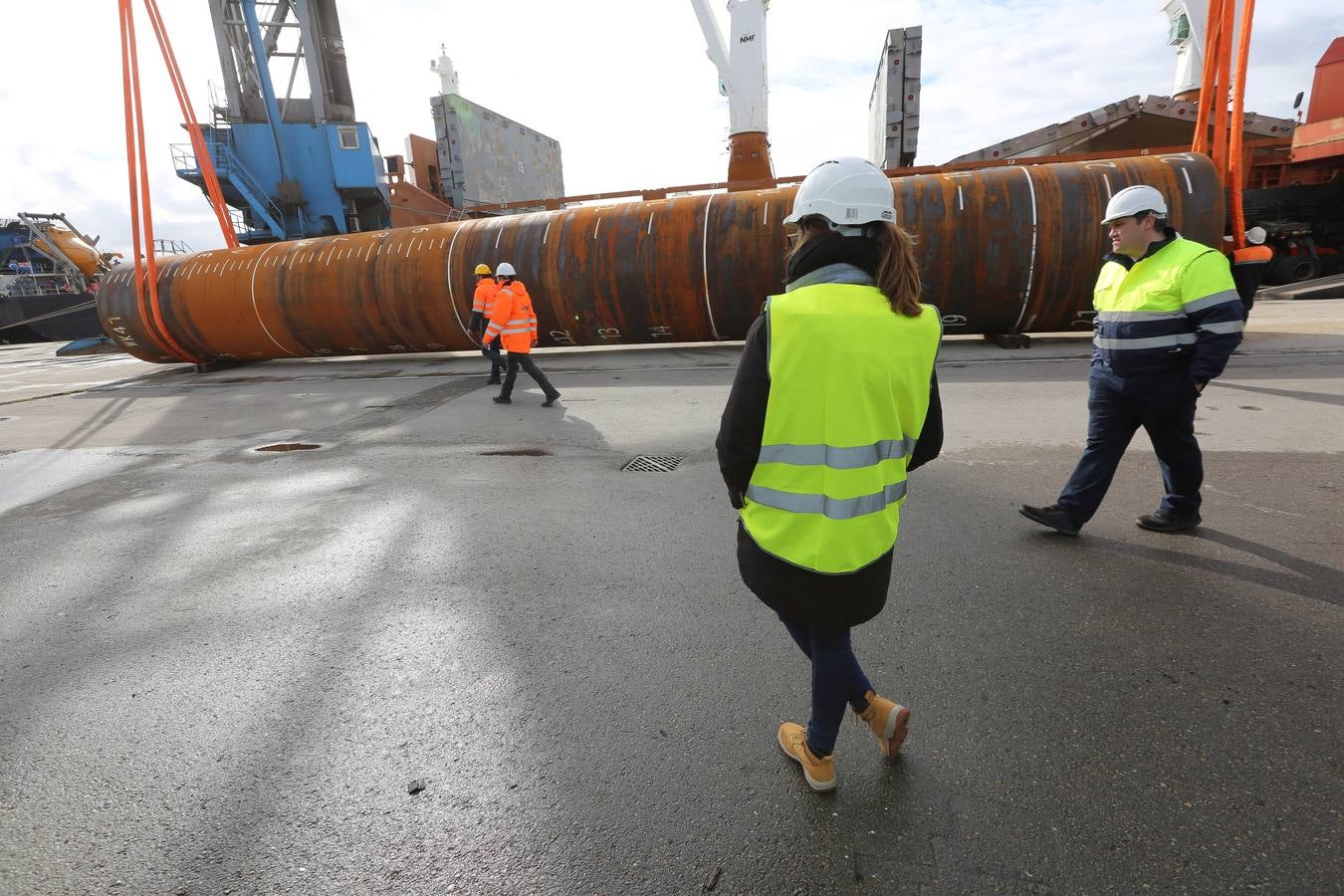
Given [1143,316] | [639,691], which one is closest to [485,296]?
[639,691]

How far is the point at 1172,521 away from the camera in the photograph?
3.51 metres

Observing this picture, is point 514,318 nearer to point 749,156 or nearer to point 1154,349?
point 1154,349

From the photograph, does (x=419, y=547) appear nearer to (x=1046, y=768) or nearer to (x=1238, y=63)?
(x=1046, y=768)

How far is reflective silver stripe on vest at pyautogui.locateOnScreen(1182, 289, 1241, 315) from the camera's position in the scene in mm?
2926

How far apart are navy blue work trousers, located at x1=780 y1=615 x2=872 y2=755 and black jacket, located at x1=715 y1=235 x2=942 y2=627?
71 millimetres

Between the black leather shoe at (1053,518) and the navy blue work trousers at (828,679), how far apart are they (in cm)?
216

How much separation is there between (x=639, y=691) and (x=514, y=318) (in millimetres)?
5701

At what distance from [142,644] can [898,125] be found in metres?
18.2

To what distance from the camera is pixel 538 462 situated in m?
5.44

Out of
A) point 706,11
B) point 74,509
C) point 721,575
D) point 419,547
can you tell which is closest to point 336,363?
point 74,509

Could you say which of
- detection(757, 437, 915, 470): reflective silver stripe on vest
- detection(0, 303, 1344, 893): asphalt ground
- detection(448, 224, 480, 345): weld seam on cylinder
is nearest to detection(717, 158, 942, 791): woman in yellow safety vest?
detection(757, 437, 915, 470): reflective silver stripe on vest

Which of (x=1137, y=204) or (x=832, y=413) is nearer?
(x=832, y=413)

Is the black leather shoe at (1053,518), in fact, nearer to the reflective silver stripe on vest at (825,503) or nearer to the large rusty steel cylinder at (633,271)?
the reflective silver stripe on vest at (825,503)

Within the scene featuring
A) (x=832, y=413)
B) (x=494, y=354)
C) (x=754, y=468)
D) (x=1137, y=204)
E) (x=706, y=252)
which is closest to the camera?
(x=832, y=413)
